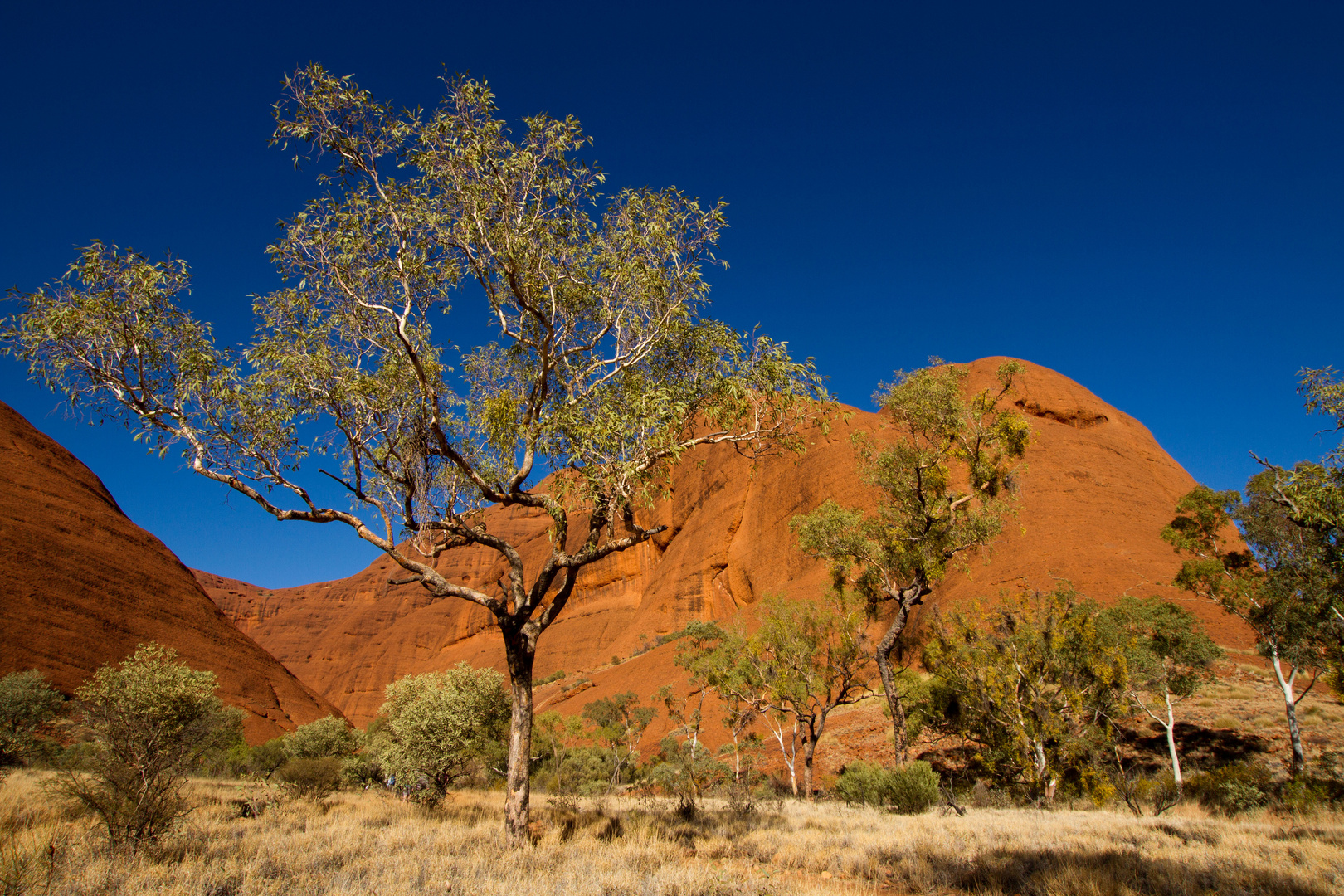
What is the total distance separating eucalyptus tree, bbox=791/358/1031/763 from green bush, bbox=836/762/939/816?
1.76m

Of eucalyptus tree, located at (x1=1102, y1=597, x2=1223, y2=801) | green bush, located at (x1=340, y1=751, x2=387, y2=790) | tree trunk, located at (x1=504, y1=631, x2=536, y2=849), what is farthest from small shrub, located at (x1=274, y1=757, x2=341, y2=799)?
eucalyptus tree, located at (x1=1102, y1=597, x2=1223, y2=801)

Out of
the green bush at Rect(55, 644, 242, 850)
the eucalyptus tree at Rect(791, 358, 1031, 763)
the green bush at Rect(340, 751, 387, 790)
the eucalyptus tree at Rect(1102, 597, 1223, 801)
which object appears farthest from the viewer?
the green bush at Rect(340, 751, 387, 790)

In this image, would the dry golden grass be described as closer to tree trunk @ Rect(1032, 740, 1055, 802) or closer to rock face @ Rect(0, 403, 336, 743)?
tree trunk @ Rect(1032, 740, 1055, 802)

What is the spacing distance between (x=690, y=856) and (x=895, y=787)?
27.5 ft

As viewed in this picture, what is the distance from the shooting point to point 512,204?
36.4 ft

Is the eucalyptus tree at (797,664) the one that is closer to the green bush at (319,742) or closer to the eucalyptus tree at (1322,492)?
the eucalyptus tree at (1322,492)

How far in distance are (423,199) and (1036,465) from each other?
1901 inches

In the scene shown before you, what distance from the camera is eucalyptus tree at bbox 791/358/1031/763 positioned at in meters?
18.1

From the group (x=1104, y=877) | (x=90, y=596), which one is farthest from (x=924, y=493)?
(x=90, y=596)

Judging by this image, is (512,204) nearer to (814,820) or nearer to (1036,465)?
(814,820)

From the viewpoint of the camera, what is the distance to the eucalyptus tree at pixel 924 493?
18.1 m

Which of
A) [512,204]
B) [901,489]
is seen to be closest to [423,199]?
[512,204]

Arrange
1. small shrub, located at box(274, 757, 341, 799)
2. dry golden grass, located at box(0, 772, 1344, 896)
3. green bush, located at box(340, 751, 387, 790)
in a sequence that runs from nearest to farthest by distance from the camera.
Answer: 1. dry golden grass, located at box(0, 772, 1344, 896)
2. small shrub, located at box(274, 757, 341, 799)
3. green bush, located at box(340, 751, 387, 790)

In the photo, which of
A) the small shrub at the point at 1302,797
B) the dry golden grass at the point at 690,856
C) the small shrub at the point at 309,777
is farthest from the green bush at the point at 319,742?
the small shrub at the point at 1302,797
